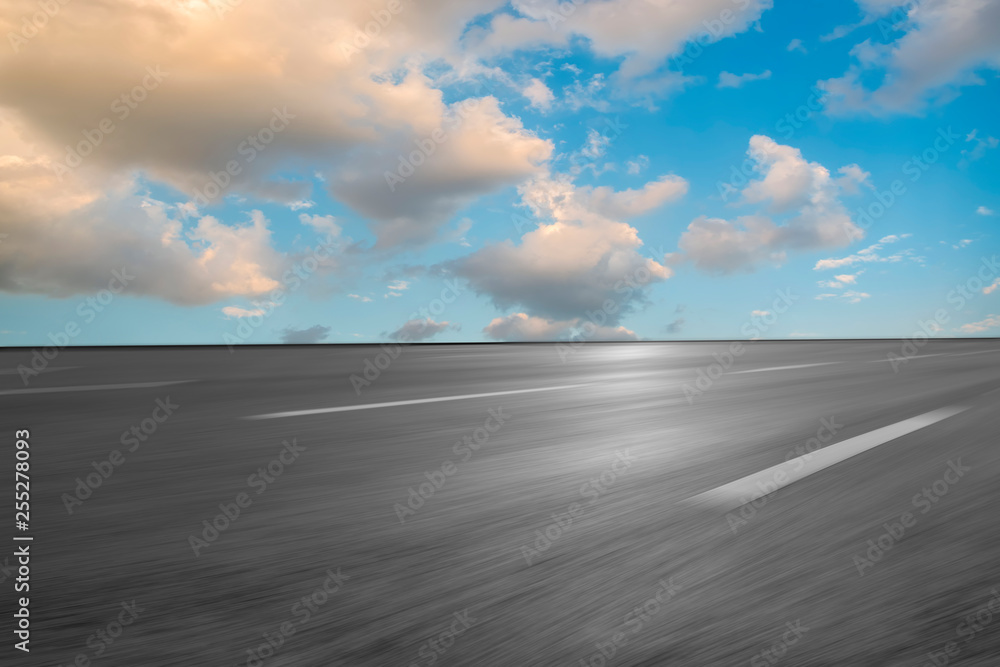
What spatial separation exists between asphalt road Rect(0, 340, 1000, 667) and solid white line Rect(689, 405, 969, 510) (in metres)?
0.04

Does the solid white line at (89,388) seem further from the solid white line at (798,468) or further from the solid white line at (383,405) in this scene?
the solid white line at (798,468)

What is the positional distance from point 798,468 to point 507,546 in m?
1.92

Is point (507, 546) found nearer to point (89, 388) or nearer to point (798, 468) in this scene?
point (798, 468)

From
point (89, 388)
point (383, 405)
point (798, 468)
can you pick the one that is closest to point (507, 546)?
point (798, 468)

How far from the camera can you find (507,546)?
2.05 metres

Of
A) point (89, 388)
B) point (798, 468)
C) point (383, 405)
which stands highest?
point (89, 388)

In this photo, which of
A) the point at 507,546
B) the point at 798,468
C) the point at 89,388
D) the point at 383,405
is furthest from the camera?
the point at 89,388

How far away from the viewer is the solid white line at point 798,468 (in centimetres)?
271

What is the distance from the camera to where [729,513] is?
2.44 meters

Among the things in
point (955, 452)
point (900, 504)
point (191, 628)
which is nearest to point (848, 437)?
point (955, 452)

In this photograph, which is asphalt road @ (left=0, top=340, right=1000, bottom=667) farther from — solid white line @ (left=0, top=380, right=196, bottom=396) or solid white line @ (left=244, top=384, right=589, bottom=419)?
solid white line @ (left=0, top=380, right=196, bottom=396)

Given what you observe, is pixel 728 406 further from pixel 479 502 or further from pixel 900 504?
pixel 479 502

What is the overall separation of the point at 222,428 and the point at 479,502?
2.73 metres

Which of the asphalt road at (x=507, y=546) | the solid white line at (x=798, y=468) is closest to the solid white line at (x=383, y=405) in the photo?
the asphalt road at (x=507, y=546)
